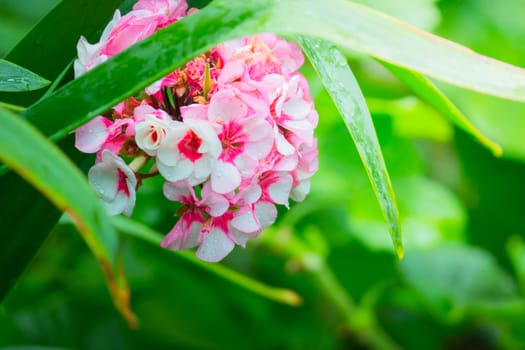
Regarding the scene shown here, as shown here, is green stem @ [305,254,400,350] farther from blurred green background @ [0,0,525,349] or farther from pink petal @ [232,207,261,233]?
pink petal @ [232,207,261,233]

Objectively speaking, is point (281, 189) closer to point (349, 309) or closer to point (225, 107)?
point (225, 107)

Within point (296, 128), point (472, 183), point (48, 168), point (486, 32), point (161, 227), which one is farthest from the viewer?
point (486, 32)

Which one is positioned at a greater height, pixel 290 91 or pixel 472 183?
pixel 290 91

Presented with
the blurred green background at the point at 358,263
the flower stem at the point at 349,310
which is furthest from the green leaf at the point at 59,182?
the flower stem at the point at 349,310

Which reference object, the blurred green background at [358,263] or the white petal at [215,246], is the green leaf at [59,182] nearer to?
the white petal at [215,246]

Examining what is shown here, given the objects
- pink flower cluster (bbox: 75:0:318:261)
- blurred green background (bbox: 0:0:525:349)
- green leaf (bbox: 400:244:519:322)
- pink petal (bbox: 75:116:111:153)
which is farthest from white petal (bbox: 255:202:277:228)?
green leaf (bbox: 400:244:519:322)

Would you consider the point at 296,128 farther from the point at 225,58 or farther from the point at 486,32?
the point at 486,32

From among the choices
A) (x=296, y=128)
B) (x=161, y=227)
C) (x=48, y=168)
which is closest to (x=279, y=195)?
(x=296, y=128)

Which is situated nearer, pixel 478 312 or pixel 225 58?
pixel 225 58
